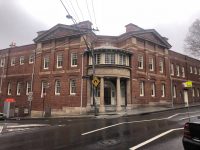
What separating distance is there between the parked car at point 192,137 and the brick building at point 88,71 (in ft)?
58.3

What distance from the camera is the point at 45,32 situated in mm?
30625

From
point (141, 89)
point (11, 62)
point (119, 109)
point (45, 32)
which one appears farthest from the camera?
point (11, 62)

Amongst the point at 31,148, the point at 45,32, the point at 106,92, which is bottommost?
the point at 31,148

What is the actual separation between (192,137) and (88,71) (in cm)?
2154

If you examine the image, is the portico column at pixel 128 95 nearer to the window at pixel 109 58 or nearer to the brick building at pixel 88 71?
the brick building at pixel 88 71

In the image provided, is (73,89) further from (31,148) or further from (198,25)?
(198,25)

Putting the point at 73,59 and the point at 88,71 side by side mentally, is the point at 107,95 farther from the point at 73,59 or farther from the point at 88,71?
the point at 73,59

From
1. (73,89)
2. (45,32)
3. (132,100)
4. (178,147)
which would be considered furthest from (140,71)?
(178,147)

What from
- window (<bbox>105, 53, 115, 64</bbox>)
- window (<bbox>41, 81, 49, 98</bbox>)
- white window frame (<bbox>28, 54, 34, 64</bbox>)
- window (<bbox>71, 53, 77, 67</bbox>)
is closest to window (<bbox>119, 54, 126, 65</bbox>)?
window (<bbox>105, 53, 115, 64</bbox>)

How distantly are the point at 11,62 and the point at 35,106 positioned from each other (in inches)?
456

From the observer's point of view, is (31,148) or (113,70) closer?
(31,148)

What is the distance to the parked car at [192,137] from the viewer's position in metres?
4.96

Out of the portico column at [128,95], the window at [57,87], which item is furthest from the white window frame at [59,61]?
the portico column at [128,95]

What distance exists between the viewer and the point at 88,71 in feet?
85.8
